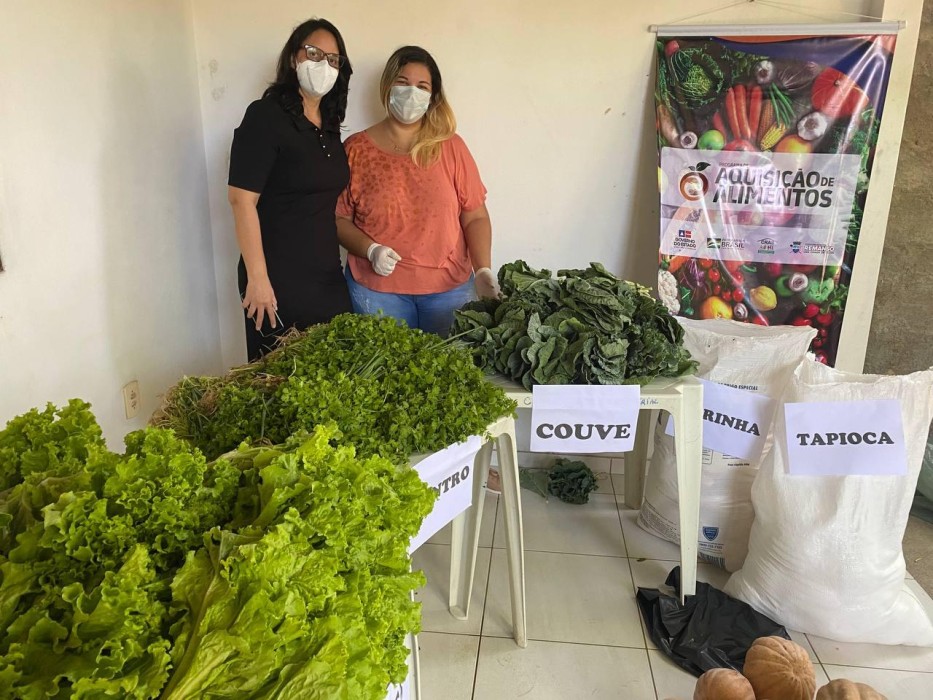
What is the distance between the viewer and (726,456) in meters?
2.07

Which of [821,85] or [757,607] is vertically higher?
[821,85]

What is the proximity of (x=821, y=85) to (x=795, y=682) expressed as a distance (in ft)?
7.01

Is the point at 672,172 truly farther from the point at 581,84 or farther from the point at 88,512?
the point at 88,512

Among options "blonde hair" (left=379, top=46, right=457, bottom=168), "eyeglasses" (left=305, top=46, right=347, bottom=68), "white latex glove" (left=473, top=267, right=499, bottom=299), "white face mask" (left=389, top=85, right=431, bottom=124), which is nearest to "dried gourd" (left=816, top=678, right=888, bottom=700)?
Result: "white latex glove" (left=473, top=267, right=499, bottom=299)

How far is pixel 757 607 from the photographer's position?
189 centimetres

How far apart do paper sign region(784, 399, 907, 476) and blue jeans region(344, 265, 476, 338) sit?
1215 mm

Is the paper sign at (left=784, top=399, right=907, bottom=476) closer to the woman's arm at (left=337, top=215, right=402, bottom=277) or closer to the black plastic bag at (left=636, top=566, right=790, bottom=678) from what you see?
the black plastic bag at (left=636, top=566, right=790, bottom=678)

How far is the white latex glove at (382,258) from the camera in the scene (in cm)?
225

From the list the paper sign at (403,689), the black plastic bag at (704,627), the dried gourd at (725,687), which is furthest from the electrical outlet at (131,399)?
the dried gourd at (725,687)

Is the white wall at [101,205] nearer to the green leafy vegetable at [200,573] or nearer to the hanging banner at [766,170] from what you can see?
the green leafy vegetable at [200,573]

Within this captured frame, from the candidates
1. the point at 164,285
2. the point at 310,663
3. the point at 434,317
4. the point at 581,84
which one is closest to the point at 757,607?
the point at 434,317

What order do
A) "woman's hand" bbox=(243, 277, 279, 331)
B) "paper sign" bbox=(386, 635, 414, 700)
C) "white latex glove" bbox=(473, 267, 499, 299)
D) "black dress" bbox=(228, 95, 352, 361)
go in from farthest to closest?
1. "white latex glove" bbox=(473, 267, 499, 299)
2. "woman's hand" bbox=(243, 277, 279, 331)
3. "black dress" bbox=(228, 95, 352, 361)
4. "paper sign" bbox=(386, 635, 414, 700)

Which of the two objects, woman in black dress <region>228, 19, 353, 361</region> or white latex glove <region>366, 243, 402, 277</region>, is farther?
white latex glove <region>366, 243, 402, 277</region>

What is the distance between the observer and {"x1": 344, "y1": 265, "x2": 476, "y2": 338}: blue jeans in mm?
2430
